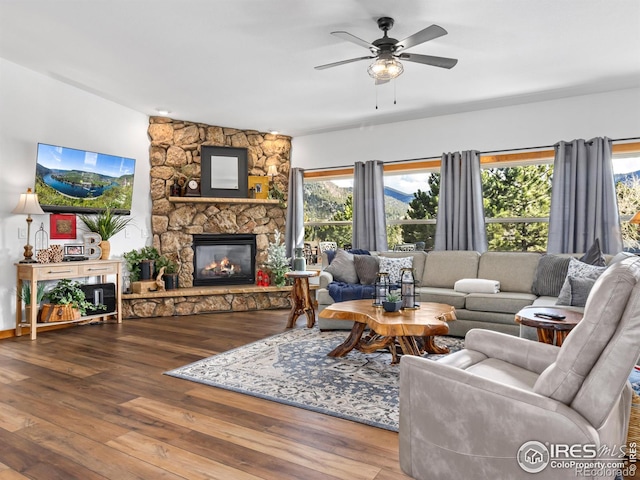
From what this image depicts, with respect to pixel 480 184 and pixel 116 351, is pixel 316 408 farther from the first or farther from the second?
pixel 480 184

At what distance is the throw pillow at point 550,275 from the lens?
436 cm

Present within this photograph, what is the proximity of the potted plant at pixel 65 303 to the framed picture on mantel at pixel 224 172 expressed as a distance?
7.11ft

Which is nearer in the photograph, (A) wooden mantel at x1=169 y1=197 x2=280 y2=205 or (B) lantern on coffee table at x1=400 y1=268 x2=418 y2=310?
(B) lantern on coffee table at x1=400 y1=268 x2=418 y2=310

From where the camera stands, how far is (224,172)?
6523mm

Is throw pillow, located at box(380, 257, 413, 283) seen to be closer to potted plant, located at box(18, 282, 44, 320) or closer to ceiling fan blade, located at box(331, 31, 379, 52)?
ceiling fan blade, located at box(331, 31, 379, 52)

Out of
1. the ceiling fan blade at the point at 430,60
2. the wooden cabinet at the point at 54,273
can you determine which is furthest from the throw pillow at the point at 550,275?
the wooden cabinet at the point at 54,273

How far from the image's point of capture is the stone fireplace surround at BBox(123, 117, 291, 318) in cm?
596

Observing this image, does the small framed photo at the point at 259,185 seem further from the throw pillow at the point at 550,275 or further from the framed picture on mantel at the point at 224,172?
the throw pillow at the point at 550,275

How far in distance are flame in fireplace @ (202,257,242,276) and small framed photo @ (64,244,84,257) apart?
69.4 inches

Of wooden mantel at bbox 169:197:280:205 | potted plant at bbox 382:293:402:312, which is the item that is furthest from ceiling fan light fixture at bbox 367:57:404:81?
wooden mantel at bbox 169:197:280:205
